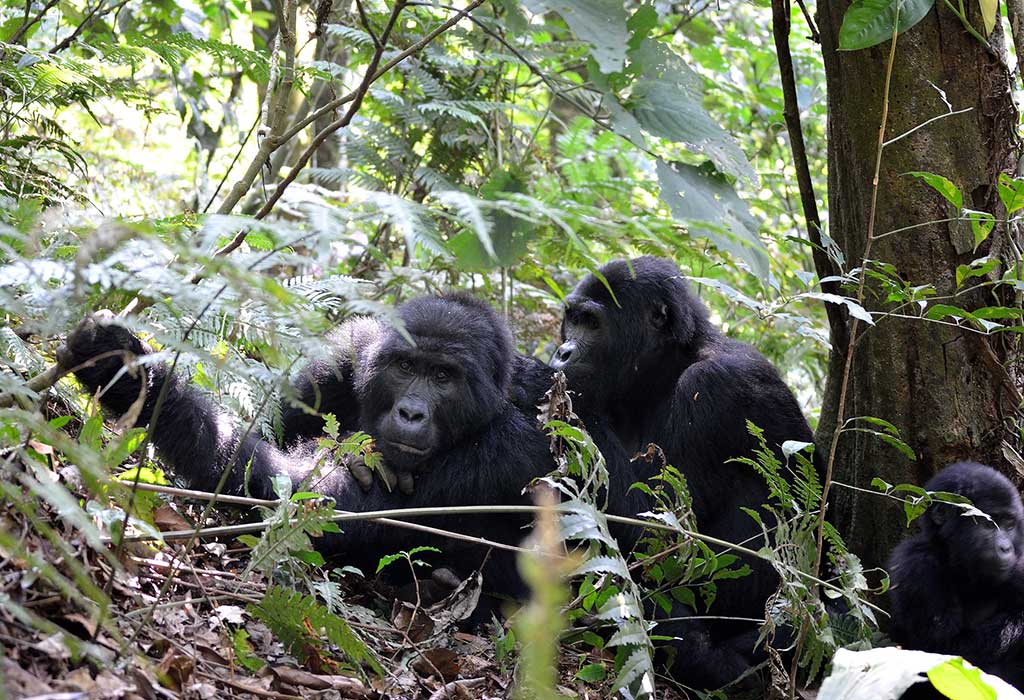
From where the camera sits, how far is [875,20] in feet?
11.9

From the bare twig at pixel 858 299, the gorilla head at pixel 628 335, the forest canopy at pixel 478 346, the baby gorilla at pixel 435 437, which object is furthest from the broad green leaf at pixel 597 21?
the gorilla head at pixel 628 335

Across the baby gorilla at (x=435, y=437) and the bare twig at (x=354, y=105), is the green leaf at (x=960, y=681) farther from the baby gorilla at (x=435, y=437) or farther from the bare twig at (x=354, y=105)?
the bare twig at (x=354, y=105)

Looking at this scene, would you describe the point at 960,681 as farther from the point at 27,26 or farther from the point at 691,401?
the point at 27,26

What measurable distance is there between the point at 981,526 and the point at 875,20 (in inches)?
73.0

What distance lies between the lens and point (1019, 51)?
414 centimetres

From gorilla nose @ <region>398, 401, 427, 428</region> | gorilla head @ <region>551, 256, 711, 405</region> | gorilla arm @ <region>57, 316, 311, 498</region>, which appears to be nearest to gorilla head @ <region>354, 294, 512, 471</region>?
gorilla nose @ <region>398, 401, 427, 428</region>

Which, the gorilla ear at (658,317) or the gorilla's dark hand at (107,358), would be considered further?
the gorilla ear at (658,317)

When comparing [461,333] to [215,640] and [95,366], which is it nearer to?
[95,366]

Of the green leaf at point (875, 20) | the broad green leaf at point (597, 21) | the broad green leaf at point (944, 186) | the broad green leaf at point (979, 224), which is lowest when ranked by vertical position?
the broad green leaf at point (979, 224)

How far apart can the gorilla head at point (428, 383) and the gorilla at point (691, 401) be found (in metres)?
0.62

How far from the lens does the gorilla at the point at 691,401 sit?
4.38 meters

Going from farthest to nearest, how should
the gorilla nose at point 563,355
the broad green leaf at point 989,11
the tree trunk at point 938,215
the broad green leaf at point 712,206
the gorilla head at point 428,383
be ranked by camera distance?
1. the gorilla nose at point 563,355
2. the gorilla head at point 428,383
3. the tree trunk at point 938,215
4. the broad green leaf at point 989,11
5. the broad green leaf at point 712,206

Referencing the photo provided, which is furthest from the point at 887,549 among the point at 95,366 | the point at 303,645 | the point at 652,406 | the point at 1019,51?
the point at 95,366

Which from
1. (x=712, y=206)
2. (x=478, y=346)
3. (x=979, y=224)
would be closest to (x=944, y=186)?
(x=979, y=224)
